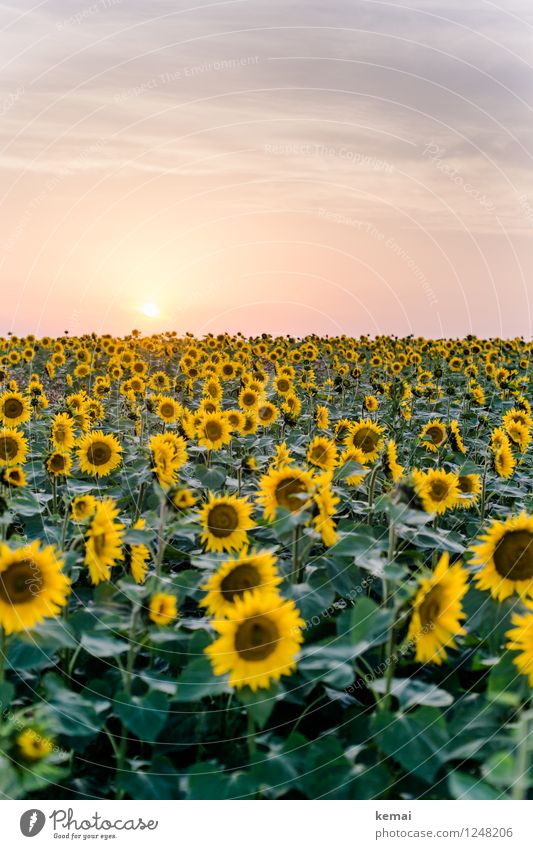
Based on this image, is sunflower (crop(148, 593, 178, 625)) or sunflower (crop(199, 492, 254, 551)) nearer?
sunflower (crop(148, 593, 178, 625))

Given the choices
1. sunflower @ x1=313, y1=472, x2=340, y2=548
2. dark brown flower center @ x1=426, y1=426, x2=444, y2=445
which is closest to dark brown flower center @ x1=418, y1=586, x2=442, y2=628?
sunflower @ x1=313, y1=472, x2=340, y2=548

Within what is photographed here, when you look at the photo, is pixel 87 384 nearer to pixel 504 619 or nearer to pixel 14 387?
pixel 14 387

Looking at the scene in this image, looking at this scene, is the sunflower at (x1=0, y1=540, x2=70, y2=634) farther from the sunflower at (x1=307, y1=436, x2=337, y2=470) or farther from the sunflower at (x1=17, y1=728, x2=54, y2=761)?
the sunflower at (x1=307, y1=436, x2=337, y2=470)

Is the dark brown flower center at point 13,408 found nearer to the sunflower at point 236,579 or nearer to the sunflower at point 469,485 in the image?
the sunflower at point 469,485

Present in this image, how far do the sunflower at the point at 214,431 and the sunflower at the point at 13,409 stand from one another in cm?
284

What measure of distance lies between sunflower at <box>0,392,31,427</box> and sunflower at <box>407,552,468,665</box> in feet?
22.4

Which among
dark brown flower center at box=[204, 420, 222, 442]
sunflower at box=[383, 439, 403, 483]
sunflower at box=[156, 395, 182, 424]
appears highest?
sunflower at box=[156, 395, 182, 424]

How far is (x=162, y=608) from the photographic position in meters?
3.44

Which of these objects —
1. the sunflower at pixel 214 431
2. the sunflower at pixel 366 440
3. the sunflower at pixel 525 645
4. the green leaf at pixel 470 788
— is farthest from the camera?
the sunflower at pixel 214 431

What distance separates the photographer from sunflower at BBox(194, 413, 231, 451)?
731 cm

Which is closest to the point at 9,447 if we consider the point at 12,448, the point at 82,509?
the point at 12,448

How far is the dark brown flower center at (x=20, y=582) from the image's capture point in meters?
3.14

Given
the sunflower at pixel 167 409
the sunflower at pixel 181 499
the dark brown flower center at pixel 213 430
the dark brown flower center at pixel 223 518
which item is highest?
the sunflower at pixel 167 409

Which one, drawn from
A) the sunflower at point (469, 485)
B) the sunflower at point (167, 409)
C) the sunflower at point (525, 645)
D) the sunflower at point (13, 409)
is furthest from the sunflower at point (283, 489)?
the sunflower at point (13, 409)
